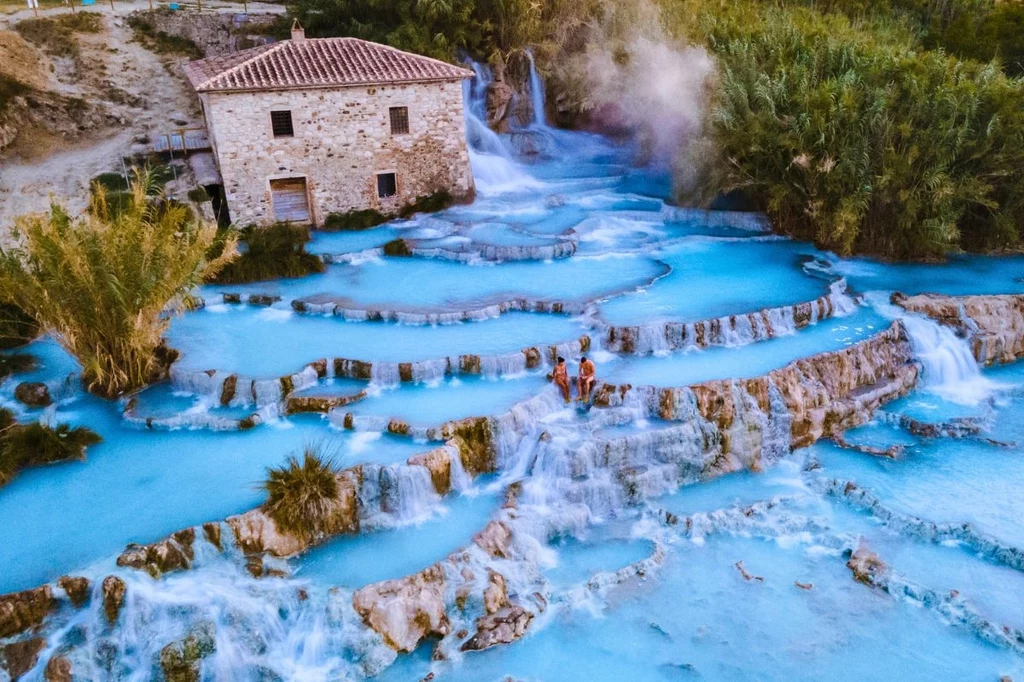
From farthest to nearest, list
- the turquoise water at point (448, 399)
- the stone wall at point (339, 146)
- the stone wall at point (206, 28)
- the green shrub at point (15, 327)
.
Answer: the stone wall at point (206, 28), the stone wall at point (339, 146), the green shrub at point (15, 327), the turquoise water at point (448, 399)

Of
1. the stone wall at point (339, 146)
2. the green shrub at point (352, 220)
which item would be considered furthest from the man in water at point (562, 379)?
the stone wall at point (339, 146)

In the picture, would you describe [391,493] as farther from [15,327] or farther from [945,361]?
[945,361]

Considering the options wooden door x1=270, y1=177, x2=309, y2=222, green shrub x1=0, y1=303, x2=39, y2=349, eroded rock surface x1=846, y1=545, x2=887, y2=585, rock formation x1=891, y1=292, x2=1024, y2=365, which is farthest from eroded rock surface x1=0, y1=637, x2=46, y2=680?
rock formation x1=891, y1=292, x2=1024, y2=365

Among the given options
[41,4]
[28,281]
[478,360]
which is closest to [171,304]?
[28,281]

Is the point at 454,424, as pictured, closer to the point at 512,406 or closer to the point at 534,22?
the point at 512,406

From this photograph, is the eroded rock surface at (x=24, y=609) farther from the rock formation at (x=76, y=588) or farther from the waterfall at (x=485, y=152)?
the waterfall at (x=485, y=152)

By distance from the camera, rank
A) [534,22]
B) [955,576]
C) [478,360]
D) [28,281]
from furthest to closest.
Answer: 1. [534,22]
2. [478,360]
3. [28,281]
4. [955,576]
